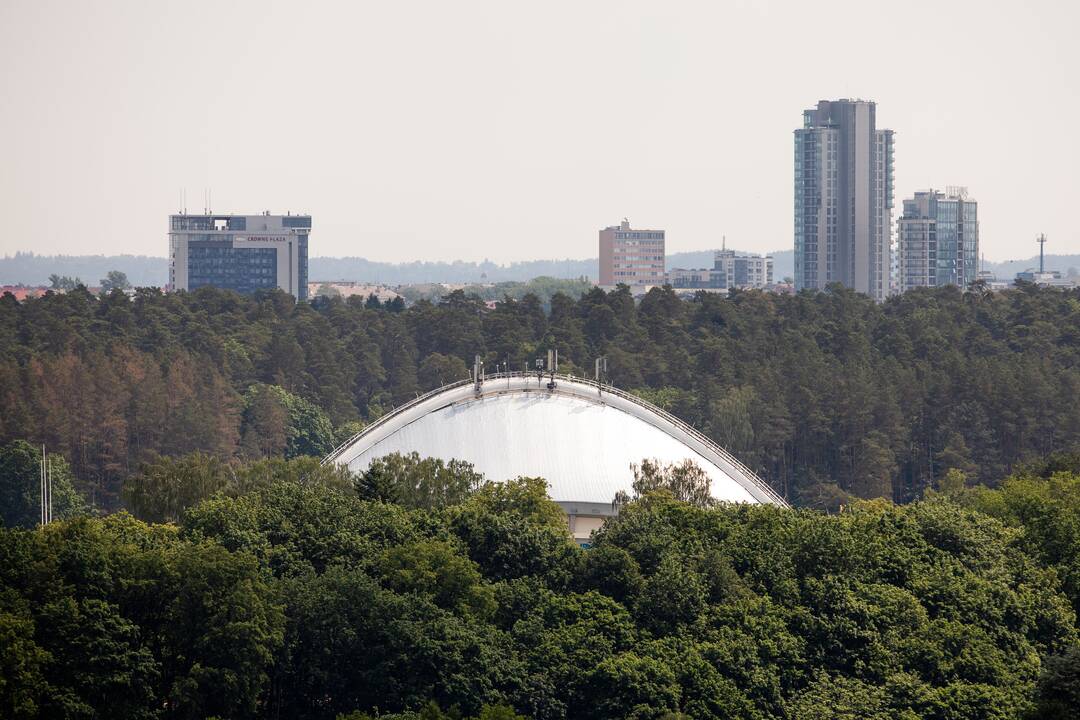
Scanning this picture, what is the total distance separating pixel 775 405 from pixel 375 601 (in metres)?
79.8

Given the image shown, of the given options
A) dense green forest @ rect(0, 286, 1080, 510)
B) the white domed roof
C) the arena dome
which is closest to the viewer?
the arena dome

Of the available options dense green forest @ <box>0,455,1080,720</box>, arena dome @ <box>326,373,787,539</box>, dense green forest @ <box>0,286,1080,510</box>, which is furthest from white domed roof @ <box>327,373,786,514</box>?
dense green forest @ <box>0,286,1080,510</box>

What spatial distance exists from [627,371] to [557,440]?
178 ft

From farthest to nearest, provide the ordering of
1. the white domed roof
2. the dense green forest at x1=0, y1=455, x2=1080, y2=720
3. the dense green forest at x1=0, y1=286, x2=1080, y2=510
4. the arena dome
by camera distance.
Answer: the dense green forest at x1=0, y1=286, x2=1080, y2=510 → the white domed roof → the arena dome → the dense green forest at x1=0, y1=455, x2=1080, y2=720

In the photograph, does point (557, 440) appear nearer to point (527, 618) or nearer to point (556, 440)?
point (556, 440)

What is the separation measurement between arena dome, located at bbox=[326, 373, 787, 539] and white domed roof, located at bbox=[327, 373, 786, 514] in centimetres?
5

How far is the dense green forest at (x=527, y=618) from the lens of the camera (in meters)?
52.1

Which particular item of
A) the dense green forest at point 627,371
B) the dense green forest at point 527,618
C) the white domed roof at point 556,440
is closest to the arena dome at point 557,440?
the white domed roof at point 556,440

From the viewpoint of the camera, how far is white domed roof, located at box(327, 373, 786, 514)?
92.2 metres

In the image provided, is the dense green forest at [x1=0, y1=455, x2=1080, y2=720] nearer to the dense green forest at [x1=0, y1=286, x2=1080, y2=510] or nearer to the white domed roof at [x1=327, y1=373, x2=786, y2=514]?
the white domed roof at [x1=327, y1=373, x2=786, y2=514]

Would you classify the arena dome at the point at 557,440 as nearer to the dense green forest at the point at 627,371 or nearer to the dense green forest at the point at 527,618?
the dense green forest at the point at 527,618

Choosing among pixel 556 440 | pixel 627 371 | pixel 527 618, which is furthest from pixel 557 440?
pixel 627 371

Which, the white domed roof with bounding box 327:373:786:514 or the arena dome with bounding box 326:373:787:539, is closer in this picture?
the arena dome with bounding box 326:373:787:539

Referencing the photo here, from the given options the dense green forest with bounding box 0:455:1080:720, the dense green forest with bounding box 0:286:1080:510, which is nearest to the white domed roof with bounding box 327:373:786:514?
the dense green forest with bounding box 0:455:1080:720
